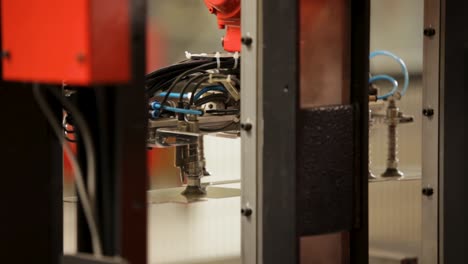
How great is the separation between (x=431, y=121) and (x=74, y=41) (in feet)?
5.65

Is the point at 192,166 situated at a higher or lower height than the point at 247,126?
lower

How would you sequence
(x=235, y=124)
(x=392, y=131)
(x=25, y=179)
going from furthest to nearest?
(x=392, y=131) < (x=235, y=124) < (x=25, y=179)

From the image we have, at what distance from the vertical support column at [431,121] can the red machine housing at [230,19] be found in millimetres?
590

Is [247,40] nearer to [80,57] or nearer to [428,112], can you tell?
[428,112]

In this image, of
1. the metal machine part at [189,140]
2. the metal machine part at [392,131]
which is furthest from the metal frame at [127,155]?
the metal machine part at [392,131]

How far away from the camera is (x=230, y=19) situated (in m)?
2.81

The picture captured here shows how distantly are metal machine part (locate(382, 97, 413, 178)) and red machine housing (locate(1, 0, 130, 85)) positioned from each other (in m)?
2.09

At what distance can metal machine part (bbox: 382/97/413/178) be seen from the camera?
10.8 feet

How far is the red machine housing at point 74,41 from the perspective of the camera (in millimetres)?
1271

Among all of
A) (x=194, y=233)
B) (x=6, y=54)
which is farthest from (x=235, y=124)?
(x=6, y=54)

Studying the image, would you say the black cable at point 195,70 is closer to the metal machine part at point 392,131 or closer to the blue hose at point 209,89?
the blue hose at point 209,89

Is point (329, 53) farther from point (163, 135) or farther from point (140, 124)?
point (140, 124)

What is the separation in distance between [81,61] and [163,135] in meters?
1.51
